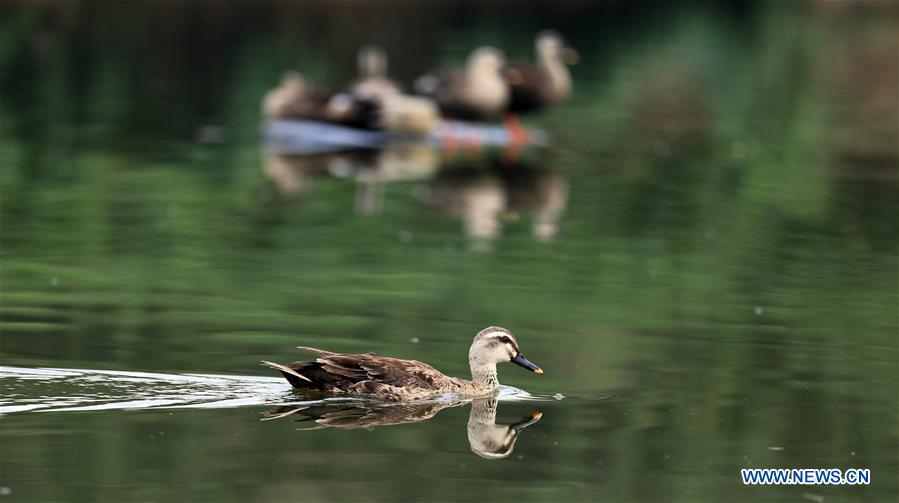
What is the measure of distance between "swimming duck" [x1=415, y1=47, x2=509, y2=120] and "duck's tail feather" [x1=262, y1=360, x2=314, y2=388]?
1656cm

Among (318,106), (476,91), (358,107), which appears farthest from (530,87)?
A: (318,106)

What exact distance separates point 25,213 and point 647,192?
8006 mm

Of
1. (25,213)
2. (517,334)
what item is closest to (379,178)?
(25,213)

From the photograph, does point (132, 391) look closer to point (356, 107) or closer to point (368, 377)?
point (368, 377)

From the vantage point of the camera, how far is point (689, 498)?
30.7ft

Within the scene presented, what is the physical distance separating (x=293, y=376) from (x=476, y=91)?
16848mm

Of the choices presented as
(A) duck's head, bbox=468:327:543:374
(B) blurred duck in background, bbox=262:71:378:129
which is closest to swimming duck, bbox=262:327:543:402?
(A) duck's head, bbox=468:327:543:374

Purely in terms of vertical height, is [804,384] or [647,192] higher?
[647,192]

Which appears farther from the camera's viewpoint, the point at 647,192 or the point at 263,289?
the point at 647,192

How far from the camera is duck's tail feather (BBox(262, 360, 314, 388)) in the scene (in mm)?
10844

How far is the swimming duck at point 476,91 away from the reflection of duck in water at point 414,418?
1634cm

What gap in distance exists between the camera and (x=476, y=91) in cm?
2741

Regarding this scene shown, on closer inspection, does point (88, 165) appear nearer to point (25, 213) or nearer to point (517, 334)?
point (25, 213)

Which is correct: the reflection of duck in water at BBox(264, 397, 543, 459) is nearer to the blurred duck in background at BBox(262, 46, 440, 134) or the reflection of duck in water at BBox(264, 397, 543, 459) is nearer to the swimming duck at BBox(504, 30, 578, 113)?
the blurred duck in background at BBox(262, 46, 440, 134)
